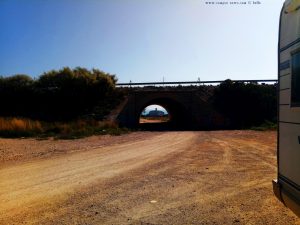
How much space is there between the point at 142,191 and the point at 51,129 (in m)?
22.5

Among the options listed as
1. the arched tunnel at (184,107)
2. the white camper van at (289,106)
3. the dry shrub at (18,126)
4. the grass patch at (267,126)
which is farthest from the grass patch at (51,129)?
the white camper van at (289,106)

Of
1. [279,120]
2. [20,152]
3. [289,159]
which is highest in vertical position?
[279,120]

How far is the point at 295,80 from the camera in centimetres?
487

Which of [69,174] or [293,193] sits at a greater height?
[293,193]

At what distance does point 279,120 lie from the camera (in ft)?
18.1

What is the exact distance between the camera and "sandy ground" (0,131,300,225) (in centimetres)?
686

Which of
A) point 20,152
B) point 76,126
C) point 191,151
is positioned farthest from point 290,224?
point 76,126

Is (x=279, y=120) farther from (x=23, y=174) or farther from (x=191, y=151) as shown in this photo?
(x=191, y=151)

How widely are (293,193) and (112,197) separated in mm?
4160

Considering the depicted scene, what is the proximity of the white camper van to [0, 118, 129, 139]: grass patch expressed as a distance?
70.2ft

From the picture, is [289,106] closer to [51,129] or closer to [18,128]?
[18,128]

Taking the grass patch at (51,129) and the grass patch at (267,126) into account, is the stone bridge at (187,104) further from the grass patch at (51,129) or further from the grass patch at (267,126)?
the grass patch at (51,129)

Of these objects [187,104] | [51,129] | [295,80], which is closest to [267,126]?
[187,104]

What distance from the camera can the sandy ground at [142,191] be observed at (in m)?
6.86
